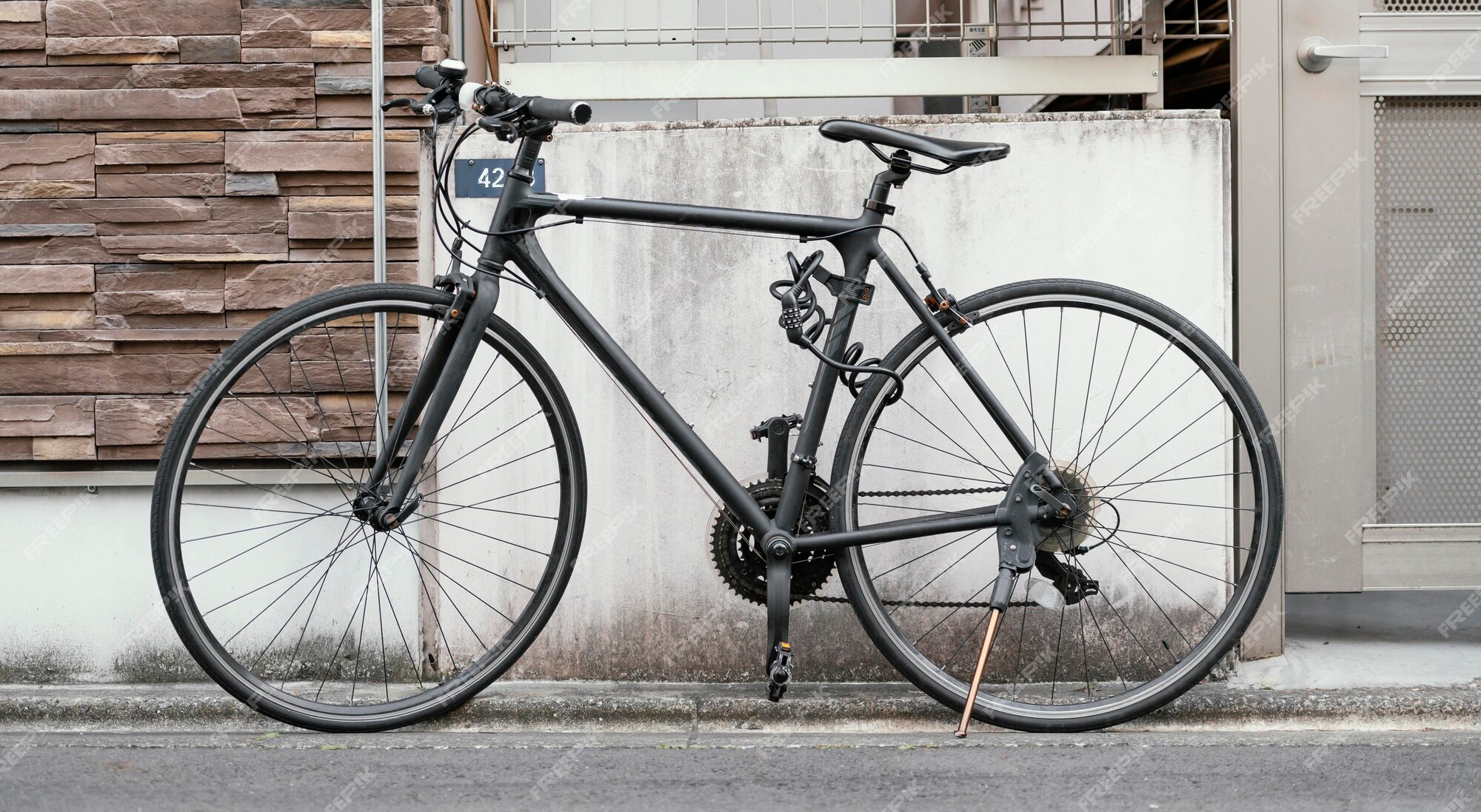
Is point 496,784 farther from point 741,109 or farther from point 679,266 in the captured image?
point 741,109

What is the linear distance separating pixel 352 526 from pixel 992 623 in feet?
5.88

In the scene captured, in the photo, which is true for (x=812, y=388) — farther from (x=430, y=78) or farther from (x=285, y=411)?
(x=285, y=411)

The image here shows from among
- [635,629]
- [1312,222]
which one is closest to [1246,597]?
[1312,222]

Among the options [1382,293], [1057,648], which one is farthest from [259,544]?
[1382,293]

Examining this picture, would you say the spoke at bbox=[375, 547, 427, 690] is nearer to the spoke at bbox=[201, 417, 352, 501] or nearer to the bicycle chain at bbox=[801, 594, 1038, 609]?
the spoke at bbox=[201, 417, 352, 501]

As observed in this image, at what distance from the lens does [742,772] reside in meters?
2.83

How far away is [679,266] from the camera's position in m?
3.41

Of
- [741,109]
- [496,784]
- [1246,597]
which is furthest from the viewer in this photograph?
[741,109]

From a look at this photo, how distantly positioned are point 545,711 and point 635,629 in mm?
351

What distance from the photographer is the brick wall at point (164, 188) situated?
11.0 feet

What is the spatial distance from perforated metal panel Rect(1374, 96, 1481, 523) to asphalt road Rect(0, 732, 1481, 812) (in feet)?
2.78

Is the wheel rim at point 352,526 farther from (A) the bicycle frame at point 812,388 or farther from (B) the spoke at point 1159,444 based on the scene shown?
(B) the spoke at point 1159,444

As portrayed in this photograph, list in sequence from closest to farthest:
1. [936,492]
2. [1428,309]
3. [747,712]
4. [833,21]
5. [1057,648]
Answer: [936,492], [747,712], [1057,648], [1428,309], [833,21]

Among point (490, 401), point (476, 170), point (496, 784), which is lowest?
point (496, 784)
